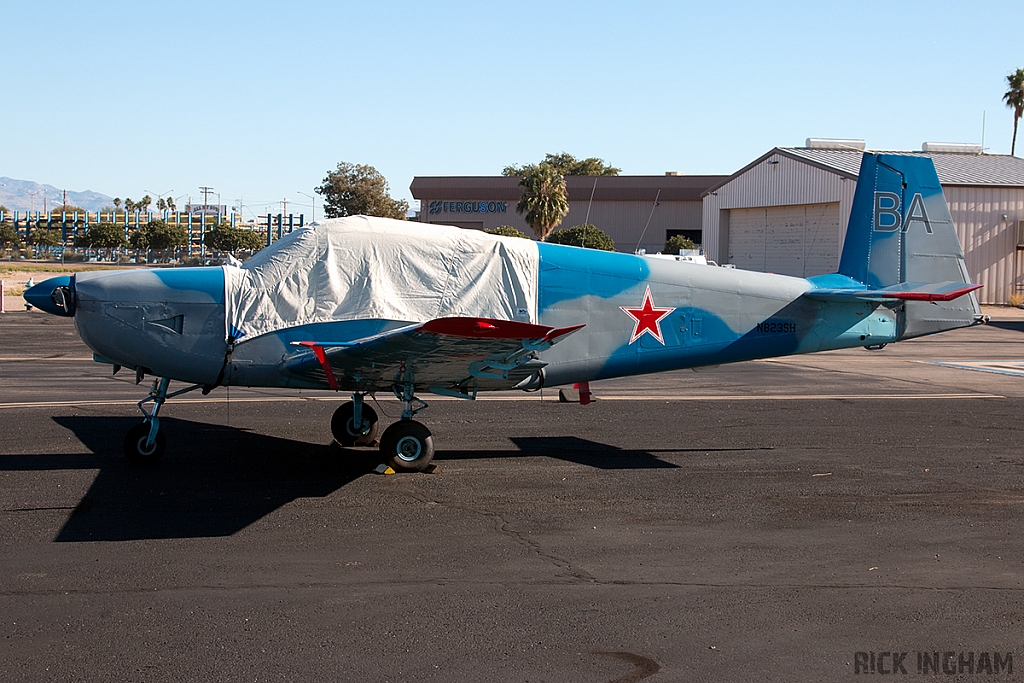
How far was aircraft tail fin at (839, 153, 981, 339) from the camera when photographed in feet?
35.9

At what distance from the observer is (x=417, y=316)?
29.8ft

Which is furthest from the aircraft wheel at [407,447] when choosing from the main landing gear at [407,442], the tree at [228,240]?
A: the tree at [228,240]

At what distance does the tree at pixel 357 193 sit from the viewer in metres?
85.2

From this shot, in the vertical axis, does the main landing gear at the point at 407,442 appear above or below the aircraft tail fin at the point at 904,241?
below

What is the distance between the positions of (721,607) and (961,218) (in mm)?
42899

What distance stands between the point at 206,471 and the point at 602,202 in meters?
65.5

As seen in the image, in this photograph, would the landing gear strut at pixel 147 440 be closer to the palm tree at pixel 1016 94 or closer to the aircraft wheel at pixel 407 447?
the aircraft wheel at pixel 407 447

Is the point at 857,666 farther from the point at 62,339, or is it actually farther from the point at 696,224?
the point at 696,224

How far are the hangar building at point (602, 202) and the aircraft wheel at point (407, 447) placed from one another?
6147cm

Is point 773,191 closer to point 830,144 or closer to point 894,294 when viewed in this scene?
point 830,144

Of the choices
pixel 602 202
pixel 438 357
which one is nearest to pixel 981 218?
pixel 602 202

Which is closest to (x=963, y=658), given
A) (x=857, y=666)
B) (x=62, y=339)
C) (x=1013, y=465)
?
(x=857, y=666)

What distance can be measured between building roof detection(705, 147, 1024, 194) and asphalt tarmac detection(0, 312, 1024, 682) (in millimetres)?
34215

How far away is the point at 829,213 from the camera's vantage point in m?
44.8
